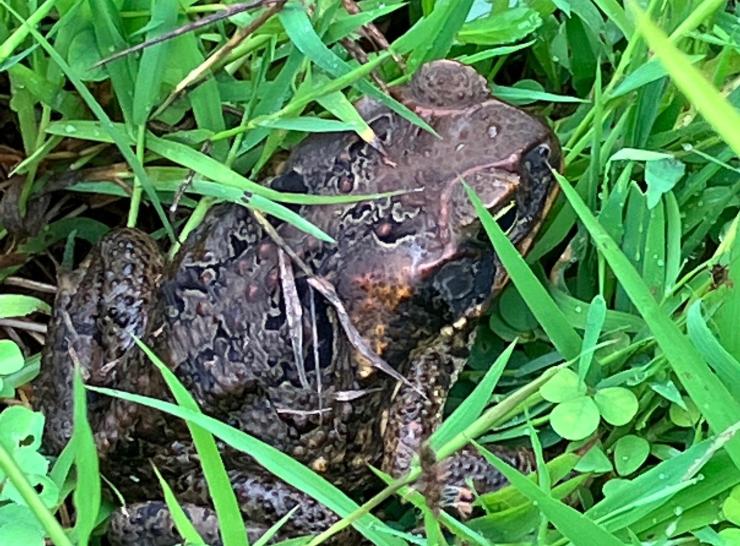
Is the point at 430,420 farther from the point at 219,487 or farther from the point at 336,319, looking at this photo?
the point at 219,487

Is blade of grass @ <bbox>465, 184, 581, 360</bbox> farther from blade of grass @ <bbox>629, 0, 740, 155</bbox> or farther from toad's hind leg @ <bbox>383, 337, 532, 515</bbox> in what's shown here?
blade of grass @ <bbox>629, 0, 740, 155</bbox>

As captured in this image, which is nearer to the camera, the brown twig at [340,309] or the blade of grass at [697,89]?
the blade of grass at [697,89]

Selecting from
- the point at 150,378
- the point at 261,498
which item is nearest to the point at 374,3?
the point at 150,378

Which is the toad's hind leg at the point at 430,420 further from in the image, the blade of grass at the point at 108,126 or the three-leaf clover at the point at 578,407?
the blade of grass at the point at 108,126

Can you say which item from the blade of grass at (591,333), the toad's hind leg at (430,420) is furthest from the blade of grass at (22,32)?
the blade of grass at (591,333)

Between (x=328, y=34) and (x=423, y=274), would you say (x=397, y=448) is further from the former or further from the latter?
(x=328, y=34)

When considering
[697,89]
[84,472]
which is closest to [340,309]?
[84,472]

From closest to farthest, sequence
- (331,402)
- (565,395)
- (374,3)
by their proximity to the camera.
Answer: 1. (565,395)
2. (331,402)
3. (374,3)
